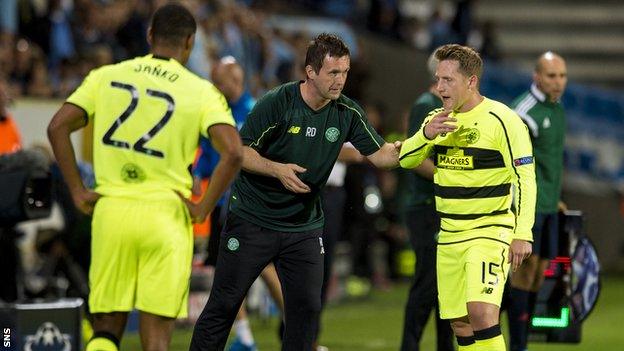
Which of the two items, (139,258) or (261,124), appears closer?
(139,258)

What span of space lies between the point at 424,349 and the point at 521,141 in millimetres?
4257

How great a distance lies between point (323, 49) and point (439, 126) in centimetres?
80

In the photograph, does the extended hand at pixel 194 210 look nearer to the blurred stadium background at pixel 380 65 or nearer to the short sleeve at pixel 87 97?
the short sleeve at pixel 87 97

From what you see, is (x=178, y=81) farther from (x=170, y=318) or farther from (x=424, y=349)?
(x=424, y=349)

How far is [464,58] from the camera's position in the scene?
823cm

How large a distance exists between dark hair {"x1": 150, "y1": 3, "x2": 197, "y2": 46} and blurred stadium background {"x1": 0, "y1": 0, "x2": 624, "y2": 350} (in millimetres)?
3309

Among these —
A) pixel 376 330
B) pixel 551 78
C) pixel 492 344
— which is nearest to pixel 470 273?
pixel 492 344

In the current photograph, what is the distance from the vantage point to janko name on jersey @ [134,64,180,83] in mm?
7129

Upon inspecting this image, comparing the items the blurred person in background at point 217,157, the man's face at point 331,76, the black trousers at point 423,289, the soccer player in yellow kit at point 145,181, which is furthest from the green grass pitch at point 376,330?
the soccer player in yellow kit at point 145,181

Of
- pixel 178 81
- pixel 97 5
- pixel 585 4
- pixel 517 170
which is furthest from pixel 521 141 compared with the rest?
pixel 585 4

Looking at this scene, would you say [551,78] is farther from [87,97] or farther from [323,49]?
[87,97]

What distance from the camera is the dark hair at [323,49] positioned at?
820 cm

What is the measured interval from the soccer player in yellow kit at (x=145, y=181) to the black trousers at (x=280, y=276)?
3.58 feet

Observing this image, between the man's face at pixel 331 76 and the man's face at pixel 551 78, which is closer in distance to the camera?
the man's face at pixel 331 76
